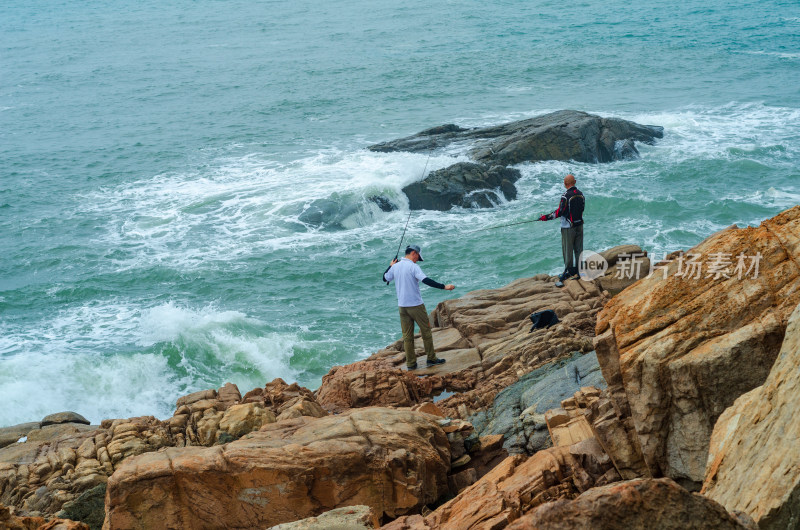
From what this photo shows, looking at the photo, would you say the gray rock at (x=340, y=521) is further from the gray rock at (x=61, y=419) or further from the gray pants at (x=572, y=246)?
the gray pants at (x=572, y=246)

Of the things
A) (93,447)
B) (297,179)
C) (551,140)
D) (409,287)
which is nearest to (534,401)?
→ (409,287)

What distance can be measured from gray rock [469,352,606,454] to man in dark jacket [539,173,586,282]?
3.36 meters

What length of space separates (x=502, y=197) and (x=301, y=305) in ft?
25.4

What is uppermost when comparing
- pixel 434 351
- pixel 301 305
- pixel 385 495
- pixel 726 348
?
pixel 726 348

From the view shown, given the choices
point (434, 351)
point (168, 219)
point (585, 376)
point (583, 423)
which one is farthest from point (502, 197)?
point (583, 423)

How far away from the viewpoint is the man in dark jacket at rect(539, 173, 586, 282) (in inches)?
464

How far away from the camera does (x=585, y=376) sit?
7922mm

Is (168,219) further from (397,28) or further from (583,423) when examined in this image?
(397,28)

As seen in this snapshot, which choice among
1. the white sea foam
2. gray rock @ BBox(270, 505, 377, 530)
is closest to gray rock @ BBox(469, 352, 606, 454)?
gray rock @ BBox(270, 505, 377, 530)

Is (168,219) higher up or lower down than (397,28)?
lower down

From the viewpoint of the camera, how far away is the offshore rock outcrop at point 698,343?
5.14 m

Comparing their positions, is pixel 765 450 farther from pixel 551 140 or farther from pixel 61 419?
pixel 551 140

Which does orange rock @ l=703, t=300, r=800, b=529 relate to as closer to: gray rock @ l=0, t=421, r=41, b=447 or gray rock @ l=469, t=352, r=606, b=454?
gray rock @ l=469, t=352, r=606, b=454

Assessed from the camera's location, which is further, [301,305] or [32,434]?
[301,305]
